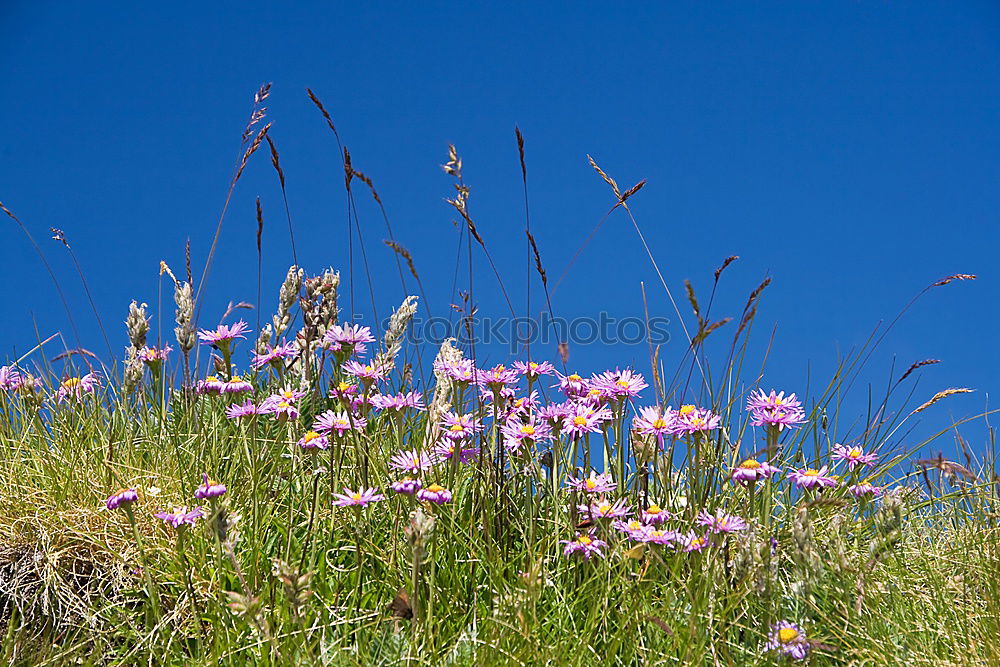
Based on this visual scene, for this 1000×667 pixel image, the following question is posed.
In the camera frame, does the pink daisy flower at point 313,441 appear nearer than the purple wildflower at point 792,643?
No

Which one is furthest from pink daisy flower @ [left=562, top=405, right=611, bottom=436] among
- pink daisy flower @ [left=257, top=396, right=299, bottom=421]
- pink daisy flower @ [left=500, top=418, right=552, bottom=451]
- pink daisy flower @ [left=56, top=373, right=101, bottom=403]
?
pink daisy flower @ [left=56, top=373, right=101, bottom=403]

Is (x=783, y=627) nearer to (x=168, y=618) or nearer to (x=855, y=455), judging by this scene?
(x=855, y=455)

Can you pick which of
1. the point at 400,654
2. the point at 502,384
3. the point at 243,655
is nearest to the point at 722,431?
the point at 502,384

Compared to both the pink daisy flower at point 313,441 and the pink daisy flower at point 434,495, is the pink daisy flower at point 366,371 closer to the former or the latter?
the pink daisy flower at point 313,441

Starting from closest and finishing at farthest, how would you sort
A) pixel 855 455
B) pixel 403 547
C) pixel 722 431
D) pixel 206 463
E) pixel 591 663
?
pixel 591 663 < pixel 403 547 < pixel 722 431 < pixel 855 455 < pixel 206 463

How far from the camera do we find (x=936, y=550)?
3.22 metres

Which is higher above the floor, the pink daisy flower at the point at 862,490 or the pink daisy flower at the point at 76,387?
the pink daisy flower at the point at 862,490

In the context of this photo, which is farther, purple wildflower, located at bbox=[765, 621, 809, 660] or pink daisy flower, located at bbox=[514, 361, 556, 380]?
pink daisy flower, located at bbox=[514, 361, 556, 380]

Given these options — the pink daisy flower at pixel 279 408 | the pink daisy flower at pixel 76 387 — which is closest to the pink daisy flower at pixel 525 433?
the pink daisy flower at pixel 279 408

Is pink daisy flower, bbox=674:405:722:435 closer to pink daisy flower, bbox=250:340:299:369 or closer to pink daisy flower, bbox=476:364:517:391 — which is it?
pink daisy flower, bbox=476:364:517:391

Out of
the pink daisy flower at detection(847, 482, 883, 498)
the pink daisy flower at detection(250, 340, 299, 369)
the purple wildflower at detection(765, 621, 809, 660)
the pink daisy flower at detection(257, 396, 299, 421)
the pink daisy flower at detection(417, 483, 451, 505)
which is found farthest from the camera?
the pink daisy flower at detection(250, 340, 299, 369)

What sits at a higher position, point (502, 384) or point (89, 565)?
point (502, 384)

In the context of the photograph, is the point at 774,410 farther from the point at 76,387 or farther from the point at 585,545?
the point at 76,387

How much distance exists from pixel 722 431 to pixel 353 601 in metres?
1.34
